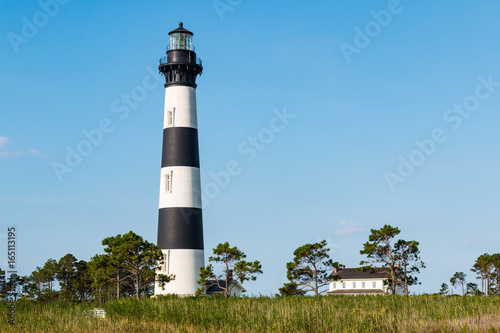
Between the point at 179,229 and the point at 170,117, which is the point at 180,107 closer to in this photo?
the point at 170,117

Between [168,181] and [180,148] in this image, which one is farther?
[168,181]

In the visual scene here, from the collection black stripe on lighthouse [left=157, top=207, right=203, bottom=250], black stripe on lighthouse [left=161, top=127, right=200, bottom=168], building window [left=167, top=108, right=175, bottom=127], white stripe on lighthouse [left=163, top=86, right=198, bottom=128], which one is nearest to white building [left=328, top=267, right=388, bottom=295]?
black stripe on lighthouse [left=157, top=207, right=203, bottom=250]

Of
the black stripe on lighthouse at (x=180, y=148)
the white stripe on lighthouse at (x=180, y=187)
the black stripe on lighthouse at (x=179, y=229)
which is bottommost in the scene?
the black stripe on lighthouse at (x=179, y=229)

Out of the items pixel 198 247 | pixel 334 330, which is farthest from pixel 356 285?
pixel 334 330

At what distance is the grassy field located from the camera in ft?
58.9

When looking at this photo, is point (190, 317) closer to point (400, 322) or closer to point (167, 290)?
point (400, 322)

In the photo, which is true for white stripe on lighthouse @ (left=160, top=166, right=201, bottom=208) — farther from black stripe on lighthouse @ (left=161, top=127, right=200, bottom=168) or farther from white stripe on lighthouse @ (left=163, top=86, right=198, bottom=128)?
white stripe on lighthouse @ (left=163, top=86, right=198, bottom=128)

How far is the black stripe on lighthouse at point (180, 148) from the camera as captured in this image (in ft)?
138

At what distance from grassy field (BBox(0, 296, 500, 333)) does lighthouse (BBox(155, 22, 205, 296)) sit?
13.7 meters

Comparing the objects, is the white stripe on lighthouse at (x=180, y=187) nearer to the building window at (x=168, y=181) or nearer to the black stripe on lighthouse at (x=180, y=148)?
the building window at (x=168, y=181)

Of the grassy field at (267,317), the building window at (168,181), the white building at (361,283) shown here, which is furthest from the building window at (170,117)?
the white building at (361,283)

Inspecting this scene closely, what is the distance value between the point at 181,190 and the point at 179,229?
9.02 feet

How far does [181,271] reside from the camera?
4125cm

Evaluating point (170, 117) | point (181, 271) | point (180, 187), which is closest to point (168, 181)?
point (180, 187)
